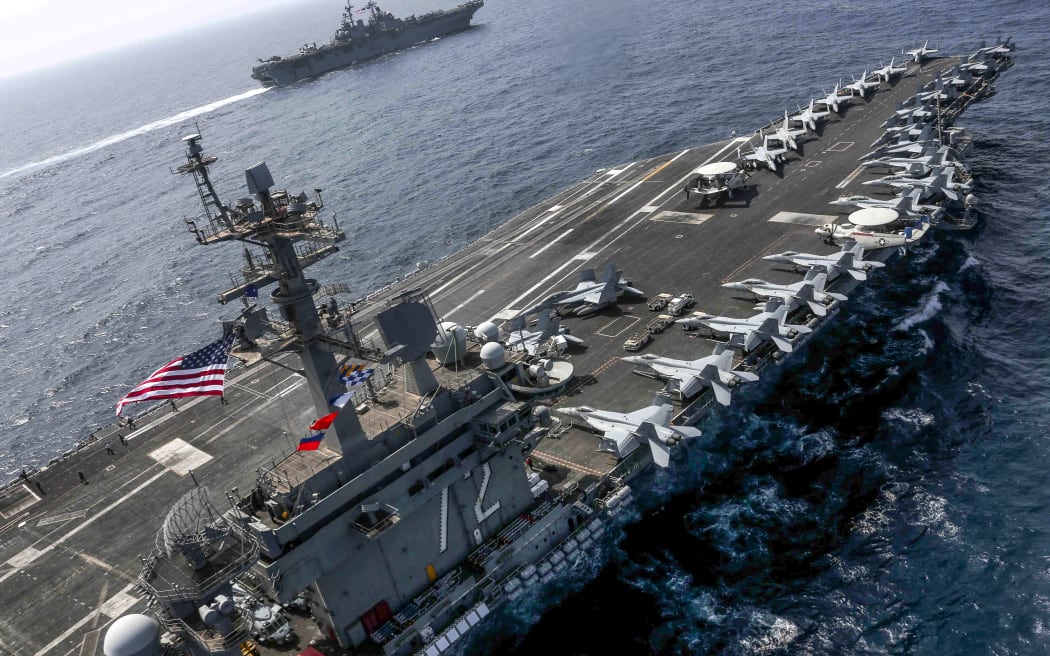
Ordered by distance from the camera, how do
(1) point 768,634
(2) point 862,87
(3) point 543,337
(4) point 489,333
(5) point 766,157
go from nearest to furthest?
(1) point 768,634, (4) point 489,333, (3) point 543,337, (5) point 766,157, (2) point 862,87

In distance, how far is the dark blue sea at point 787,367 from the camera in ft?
109

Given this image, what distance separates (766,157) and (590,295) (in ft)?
102

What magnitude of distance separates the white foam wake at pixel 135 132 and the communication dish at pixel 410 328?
158256mm

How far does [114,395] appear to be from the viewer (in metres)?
64.2

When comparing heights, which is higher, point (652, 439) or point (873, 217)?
point (873, 217)

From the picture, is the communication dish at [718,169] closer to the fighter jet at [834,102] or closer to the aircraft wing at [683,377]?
the fighter jet at [834,102]

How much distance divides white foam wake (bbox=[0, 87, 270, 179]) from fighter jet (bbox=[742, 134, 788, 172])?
141129 millimetres

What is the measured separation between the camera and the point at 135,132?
545 feet

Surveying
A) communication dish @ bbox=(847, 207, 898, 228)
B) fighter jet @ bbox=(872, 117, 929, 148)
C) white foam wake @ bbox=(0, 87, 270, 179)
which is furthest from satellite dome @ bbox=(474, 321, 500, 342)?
white foam wake @ bbox=(0, 87, 270, 179)

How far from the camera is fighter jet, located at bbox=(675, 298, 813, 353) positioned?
44.2 meters

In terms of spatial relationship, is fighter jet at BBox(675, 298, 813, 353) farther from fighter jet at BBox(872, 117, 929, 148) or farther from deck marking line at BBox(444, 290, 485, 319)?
fighter jet at BBox(872, 117, 929, 148)

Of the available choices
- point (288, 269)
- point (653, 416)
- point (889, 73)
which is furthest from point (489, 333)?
point (889, 73)

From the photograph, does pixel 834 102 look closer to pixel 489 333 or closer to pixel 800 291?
pixel 800 291

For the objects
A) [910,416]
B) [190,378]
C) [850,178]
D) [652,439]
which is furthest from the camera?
[850,178]
